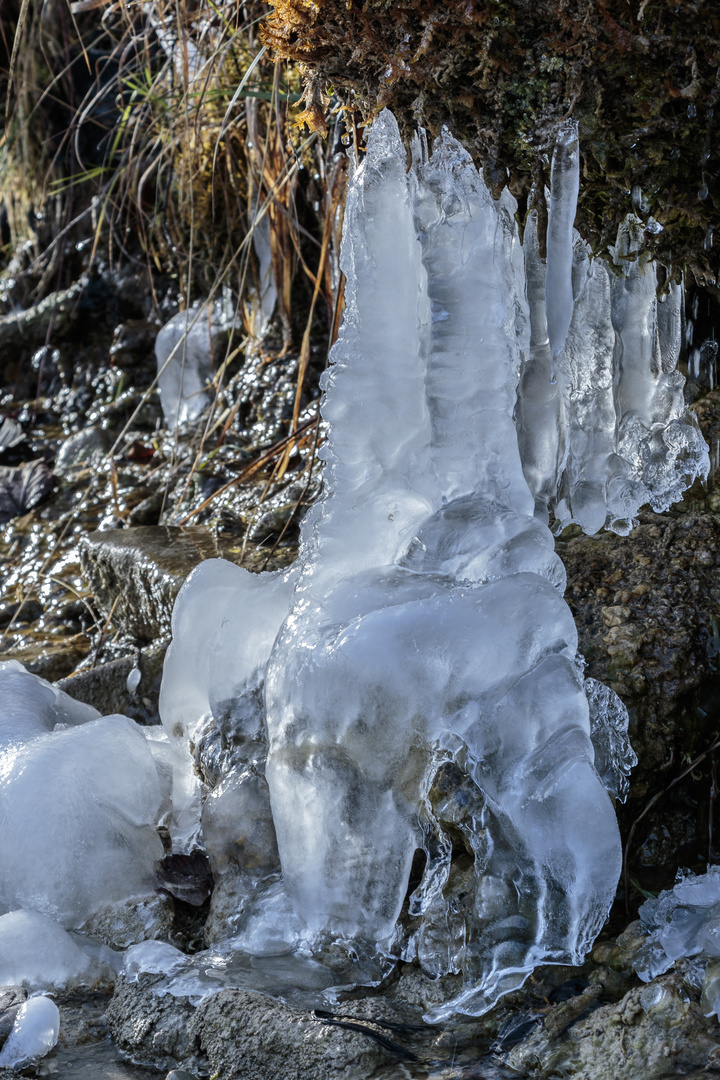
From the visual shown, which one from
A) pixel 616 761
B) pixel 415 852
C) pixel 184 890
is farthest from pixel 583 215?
pixel 184 890

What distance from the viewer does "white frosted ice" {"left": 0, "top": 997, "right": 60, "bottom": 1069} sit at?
5.15ft

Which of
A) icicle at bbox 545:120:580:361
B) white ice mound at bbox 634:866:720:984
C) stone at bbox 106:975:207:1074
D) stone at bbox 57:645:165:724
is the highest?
icicle at bbox 545:120:580:361

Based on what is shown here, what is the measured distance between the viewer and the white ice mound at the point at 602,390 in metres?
2.04

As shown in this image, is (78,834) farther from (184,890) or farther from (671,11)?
(671,11)

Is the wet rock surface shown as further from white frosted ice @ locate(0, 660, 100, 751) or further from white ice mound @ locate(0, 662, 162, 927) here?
white frosted ice @ locate(0, 660, 100, 751)

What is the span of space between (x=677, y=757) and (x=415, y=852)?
0.55 metres

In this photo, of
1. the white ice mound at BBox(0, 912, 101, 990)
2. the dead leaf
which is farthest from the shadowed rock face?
the dead leaf

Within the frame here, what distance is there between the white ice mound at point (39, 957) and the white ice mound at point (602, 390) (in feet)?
4.26

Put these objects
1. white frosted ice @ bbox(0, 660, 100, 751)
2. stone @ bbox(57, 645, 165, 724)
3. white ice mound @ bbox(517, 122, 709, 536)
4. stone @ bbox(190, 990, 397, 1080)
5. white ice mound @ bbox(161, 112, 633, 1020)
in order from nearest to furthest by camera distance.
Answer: stone @ bbox(190, 990, 397, 1080) → white ice mound @ bbox(161, 112, 633, 1020) → white ice mound @ bbox(517, 122, 709, 536) → white frosted ice @ bbox(0, 660, 100, 751) → stone @ bbox(57, 645, 165, 724)

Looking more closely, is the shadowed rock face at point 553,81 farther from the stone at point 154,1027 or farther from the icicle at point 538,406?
the stone at point 154,1027

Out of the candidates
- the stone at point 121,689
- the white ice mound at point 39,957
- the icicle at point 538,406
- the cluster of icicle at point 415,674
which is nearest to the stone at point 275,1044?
the cluster of icicle at point 415,674

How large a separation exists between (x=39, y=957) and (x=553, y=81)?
183 cm

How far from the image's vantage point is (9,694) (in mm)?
2562

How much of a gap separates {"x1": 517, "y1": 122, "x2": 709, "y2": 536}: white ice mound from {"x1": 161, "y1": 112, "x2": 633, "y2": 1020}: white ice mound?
3.1 inches
